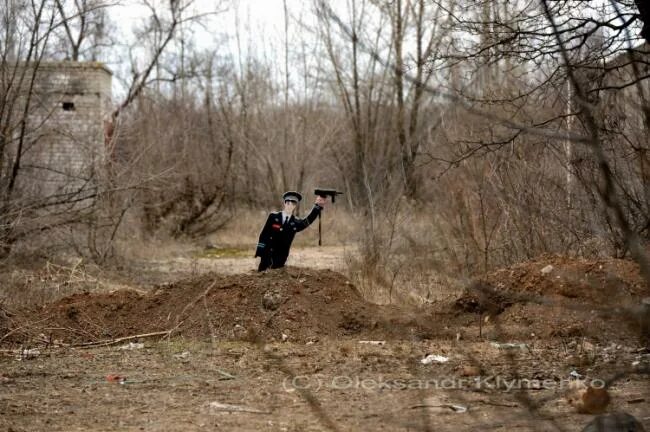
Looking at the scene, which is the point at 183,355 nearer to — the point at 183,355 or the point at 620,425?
the point at 183,355

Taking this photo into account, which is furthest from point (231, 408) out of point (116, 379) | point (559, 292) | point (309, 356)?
point (559, 292)

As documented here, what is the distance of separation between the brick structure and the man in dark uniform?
18.4 ft

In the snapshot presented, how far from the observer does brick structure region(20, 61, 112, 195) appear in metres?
15.8

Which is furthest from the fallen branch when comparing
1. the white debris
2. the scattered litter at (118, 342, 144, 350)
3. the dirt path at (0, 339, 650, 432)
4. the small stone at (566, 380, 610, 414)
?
the small stone at (566, 380, 610, 414)

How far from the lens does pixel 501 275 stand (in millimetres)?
9828

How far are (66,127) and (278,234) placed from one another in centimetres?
1033

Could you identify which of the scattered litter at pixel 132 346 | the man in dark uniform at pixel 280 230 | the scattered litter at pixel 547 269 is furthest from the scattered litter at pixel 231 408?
the scattered litter at pixel 547 269

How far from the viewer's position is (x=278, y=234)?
10523 millimetres

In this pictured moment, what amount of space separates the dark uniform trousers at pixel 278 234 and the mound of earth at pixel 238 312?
52 cm

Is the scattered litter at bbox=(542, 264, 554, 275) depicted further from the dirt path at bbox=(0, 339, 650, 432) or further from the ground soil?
the dirt path at bbox=(0, 339, 650, 432)

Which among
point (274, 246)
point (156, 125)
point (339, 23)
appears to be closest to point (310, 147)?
point (156, 125)

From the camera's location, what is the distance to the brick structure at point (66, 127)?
620 inches

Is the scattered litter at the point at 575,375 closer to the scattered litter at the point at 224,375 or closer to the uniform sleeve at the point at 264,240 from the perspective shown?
the scattered litter at the point at 224,375

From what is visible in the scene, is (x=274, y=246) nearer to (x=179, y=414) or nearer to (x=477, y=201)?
(x=477, y=201)
